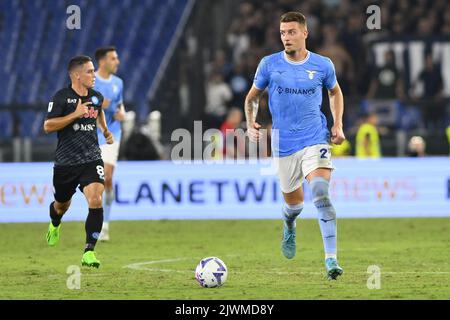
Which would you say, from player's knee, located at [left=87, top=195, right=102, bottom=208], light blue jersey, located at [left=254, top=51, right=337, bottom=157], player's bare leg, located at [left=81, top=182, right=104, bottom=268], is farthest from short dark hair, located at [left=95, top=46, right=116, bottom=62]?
light blue jersey, located at [left=254, top=51, right=337, bottom=157]

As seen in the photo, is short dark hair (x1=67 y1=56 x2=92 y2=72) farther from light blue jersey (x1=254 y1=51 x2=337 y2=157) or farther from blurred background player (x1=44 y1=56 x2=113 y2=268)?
light blue jersey (x1=254 y1=51 x2=337 y2=157)

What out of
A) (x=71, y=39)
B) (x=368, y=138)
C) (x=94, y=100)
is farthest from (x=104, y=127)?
(x=71, y=39)

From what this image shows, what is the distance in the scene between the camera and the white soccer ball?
9797mm

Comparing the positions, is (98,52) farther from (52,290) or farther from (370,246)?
(52,290)

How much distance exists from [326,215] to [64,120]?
109 inches

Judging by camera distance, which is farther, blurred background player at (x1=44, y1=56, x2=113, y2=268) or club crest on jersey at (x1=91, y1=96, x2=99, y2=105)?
club crest on jersey at (x1=91, y1=96, x2=99, y2=105)

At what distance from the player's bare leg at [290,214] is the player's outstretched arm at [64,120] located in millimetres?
2088

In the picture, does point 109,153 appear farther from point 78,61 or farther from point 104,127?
point 78,61

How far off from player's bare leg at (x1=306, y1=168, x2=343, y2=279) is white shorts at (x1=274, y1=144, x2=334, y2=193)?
105 mm

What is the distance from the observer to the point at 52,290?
9.77 meters

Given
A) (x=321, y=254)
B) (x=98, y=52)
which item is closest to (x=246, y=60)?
(x=98, y=52)

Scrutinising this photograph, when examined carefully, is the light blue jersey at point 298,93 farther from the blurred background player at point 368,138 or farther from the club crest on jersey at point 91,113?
the blurred background player at point 368,138

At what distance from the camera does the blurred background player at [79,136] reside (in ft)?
37.0

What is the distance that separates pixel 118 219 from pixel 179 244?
3.73 meters
